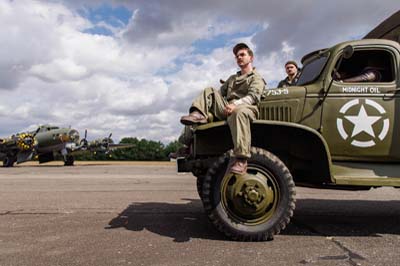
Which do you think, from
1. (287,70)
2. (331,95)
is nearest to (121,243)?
(331,95)

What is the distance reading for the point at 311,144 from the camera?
458 centimetres

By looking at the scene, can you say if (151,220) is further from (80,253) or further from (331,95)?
(331,95)

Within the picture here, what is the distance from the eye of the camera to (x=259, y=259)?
3.44 m

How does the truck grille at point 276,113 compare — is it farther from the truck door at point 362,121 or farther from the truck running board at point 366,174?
the truck running board at point 366,174

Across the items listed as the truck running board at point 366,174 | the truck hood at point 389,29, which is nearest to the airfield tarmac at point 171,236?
the truck running board at point 366,174

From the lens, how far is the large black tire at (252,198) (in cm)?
411

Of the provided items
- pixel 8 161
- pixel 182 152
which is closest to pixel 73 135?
pixel 8 161

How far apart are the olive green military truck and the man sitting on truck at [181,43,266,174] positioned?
172mm

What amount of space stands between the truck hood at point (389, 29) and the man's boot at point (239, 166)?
391 centimetres

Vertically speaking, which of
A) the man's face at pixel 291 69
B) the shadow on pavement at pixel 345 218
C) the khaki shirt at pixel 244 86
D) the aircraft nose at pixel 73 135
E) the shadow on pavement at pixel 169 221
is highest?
the aircraft nose at pixel 73 135

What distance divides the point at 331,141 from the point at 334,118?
26cm

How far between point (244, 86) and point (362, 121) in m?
1.35

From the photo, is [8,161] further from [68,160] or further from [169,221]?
[169,221]

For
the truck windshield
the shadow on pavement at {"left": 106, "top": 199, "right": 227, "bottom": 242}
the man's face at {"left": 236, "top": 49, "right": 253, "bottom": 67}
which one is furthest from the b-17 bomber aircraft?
the man's face at {"left": 236, "top": 49, "right": 253, "bottom": 67}
